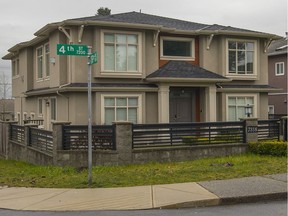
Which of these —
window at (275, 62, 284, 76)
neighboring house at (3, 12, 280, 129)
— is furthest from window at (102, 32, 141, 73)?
window at (275, 62, 284, 76)

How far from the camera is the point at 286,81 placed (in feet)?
104

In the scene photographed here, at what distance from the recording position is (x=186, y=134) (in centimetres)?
1386

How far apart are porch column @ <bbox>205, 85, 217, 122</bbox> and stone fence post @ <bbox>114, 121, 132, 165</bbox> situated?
778cm

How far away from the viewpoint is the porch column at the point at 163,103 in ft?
60.1

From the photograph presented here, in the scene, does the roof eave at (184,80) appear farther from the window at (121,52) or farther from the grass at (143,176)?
the grass at (143,176)

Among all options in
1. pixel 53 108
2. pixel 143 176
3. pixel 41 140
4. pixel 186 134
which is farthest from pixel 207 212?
pixel 53 108

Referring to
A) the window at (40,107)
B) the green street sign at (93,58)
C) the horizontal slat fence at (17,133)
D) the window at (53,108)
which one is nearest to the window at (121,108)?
the horizontal slat fence at (17,133)

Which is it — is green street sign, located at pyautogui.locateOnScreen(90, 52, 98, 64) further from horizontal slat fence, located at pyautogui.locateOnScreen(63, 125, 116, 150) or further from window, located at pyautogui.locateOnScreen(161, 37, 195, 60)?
window, located at pyautogui.locateOnScreen(161, 37, 195, 60)

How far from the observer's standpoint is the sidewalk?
7086 mm

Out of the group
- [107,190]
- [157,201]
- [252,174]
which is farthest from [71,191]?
[252,174]

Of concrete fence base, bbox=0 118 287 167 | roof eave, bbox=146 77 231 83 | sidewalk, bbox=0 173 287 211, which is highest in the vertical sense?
roof eave, bbox=146 77 231 83

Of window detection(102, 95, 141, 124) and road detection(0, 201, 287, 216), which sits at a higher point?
window detection(102, 95, 141, 124)

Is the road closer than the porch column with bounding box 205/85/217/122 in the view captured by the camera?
Yes

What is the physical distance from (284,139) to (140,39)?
7.83 meters
